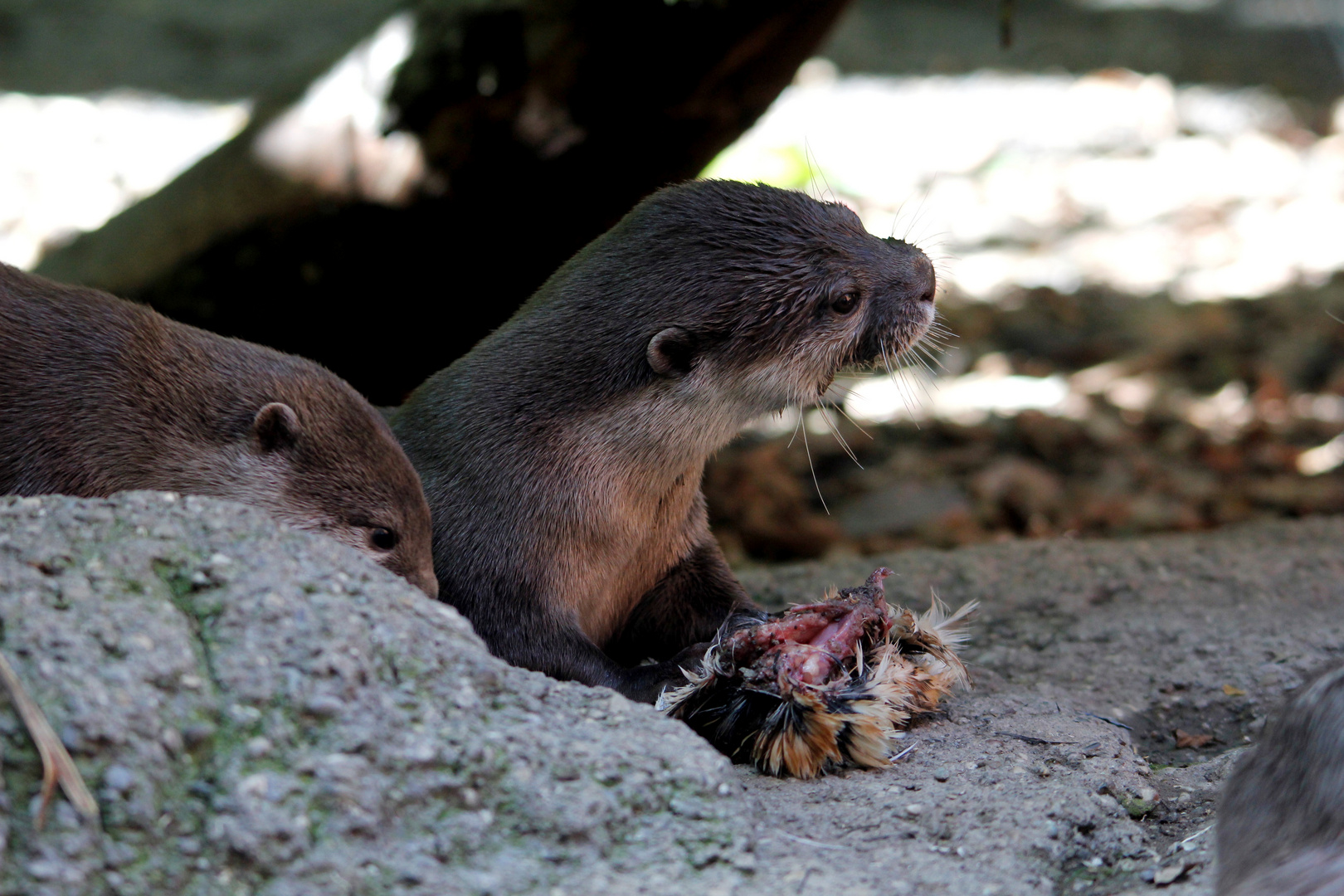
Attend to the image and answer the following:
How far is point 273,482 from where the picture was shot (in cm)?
278

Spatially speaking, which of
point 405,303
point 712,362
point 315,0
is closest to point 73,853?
point 712,362

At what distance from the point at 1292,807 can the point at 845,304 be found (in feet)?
4.67

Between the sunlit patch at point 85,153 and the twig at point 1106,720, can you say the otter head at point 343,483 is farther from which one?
the sunlit patch at point 85,153

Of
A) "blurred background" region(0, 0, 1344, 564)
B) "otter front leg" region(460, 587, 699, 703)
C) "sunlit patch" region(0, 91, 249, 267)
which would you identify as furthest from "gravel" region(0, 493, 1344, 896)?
"sunlit patch" region(0, 91, 249, 267)

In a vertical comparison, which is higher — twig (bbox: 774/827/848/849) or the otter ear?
the otter ear

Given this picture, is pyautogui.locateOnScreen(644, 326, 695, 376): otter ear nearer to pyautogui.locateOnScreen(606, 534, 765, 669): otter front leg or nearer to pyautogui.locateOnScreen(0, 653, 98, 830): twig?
pyautogui.locateOnScreen(606, 534, 765, 669): otter front leg

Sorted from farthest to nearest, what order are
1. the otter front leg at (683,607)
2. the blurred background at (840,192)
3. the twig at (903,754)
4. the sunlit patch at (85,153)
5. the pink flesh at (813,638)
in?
the sunlit patch at (85,153)
the blurred background at (840,192)
the otter front leg at (683,607)
the pink flesh at (813,638)
the twig at (903,754)

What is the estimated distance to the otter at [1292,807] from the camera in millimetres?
1681

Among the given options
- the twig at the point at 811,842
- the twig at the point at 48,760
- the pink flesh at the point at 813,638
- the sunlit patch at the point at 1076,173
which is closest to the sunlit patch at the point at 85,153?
the sunlit patch at the point at 1076,173

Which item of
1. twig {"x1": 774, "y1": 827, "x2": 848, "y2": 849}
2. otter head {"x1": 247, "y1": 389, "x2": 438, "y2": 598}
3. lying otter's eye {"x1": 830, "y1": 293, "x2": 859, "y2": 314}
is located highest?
lying otter's eye {"x1": 830, "y1": 293, "x2": 859, "y2": 314}

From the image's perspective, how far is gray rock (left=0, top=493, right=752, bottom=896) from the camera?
1.71 meters

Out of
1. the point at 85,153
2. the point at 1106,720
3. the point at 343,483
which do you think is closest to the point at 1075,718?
the point at 1106,720

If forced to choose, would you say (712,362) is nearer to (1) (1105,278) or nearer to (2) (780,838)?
(2) (780,838)

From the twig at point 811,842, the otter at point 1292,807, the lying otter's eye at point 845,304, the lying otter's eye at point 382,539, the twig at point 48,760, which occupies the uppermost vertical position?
the twig at point 48,760
